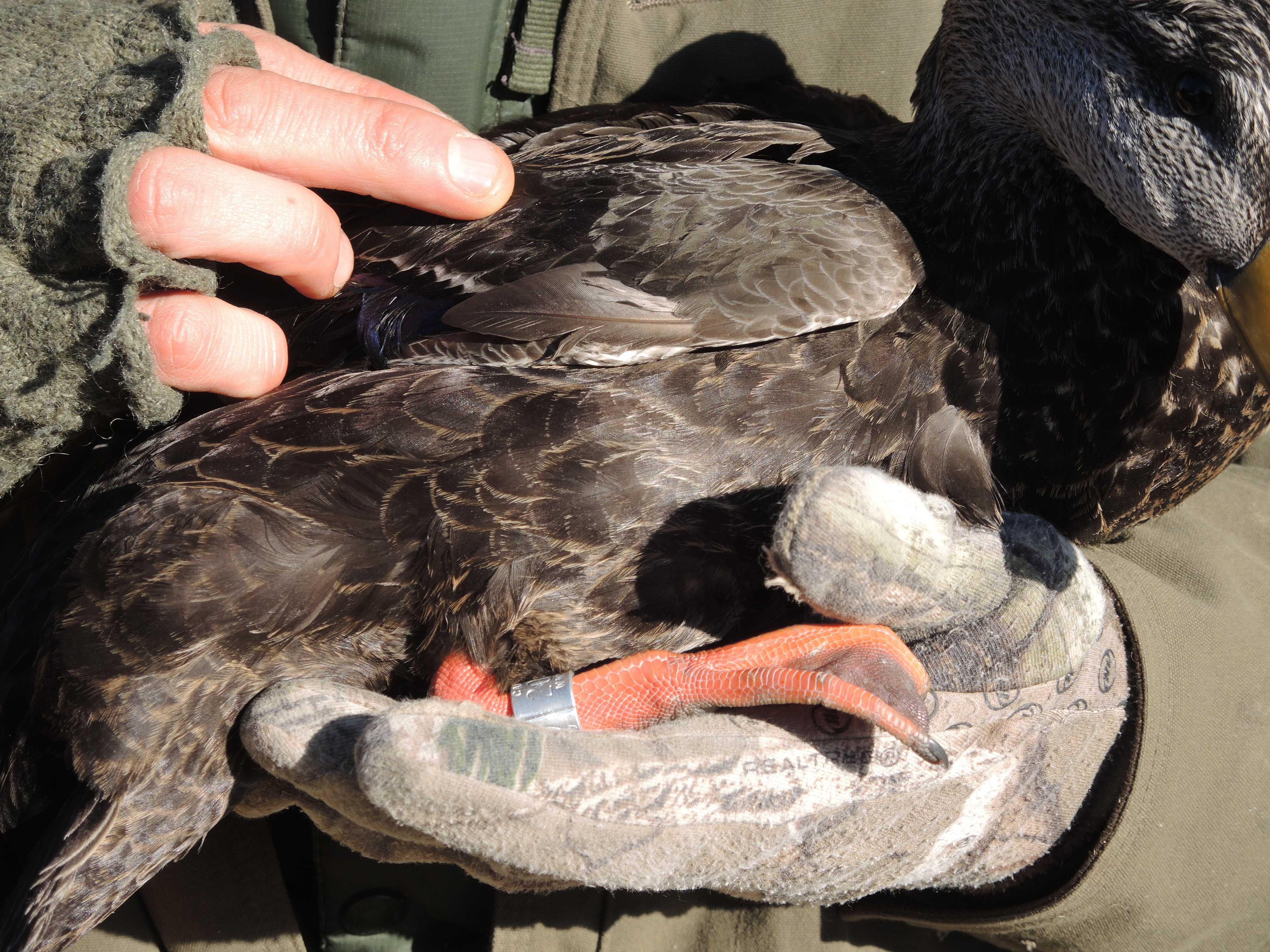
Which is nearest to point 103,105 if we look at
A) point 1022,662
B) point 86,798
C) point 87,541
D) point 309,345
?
point 309,345

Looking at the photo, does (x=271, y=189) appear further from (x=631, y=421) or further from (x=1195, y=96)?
(x=1195, y=96)

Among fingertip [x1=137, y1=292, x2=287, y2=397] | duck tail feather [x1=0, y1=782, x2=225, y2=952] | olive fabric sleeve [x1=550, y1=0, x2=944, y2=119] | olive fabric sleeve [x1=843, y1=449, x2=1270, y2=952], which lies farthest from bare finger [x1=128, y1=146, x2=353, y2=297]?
olive fabric sleeve [x1=843, y1=449, x2=1270, y2=952]

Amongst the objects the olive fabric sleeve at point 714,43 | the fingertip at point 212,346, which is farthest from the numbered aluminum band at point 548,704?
the olive fabric sleeve at point 714,43

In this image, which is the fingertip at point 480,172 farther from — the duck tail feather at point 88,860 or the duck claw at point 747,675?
the duck tail feather at point 88,860

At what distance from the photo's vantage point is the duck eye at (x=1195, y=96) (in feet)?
5.43

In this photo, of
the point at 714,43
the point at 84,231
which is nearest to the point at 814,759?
the point at 84,231

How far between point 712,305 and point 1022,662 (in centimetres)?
99

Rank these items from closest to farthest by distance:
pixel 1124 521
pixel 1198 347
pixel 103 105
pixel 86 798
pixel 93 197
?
pixel 93 197 → pixel 103 105 → pixel 86 798 → pixel 1198 347 → pixel 1124 521

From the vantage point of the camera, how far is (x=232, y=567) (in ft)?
5.35

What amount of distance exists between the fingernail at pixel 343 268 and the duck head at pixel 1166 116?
143 centimetres

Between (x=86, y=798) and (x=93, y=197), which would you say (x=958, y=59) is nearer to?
(x=93, y=197)

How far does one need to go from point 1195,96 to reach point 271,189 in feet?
5.97

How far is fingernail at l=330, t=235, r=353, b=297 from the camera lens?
6.12ft

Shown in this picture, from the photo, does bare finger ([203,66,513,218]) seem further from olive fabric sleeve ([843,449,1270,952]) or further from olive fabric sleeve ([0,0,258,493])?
olive fabric sleeve ([843,449,1270,952])
